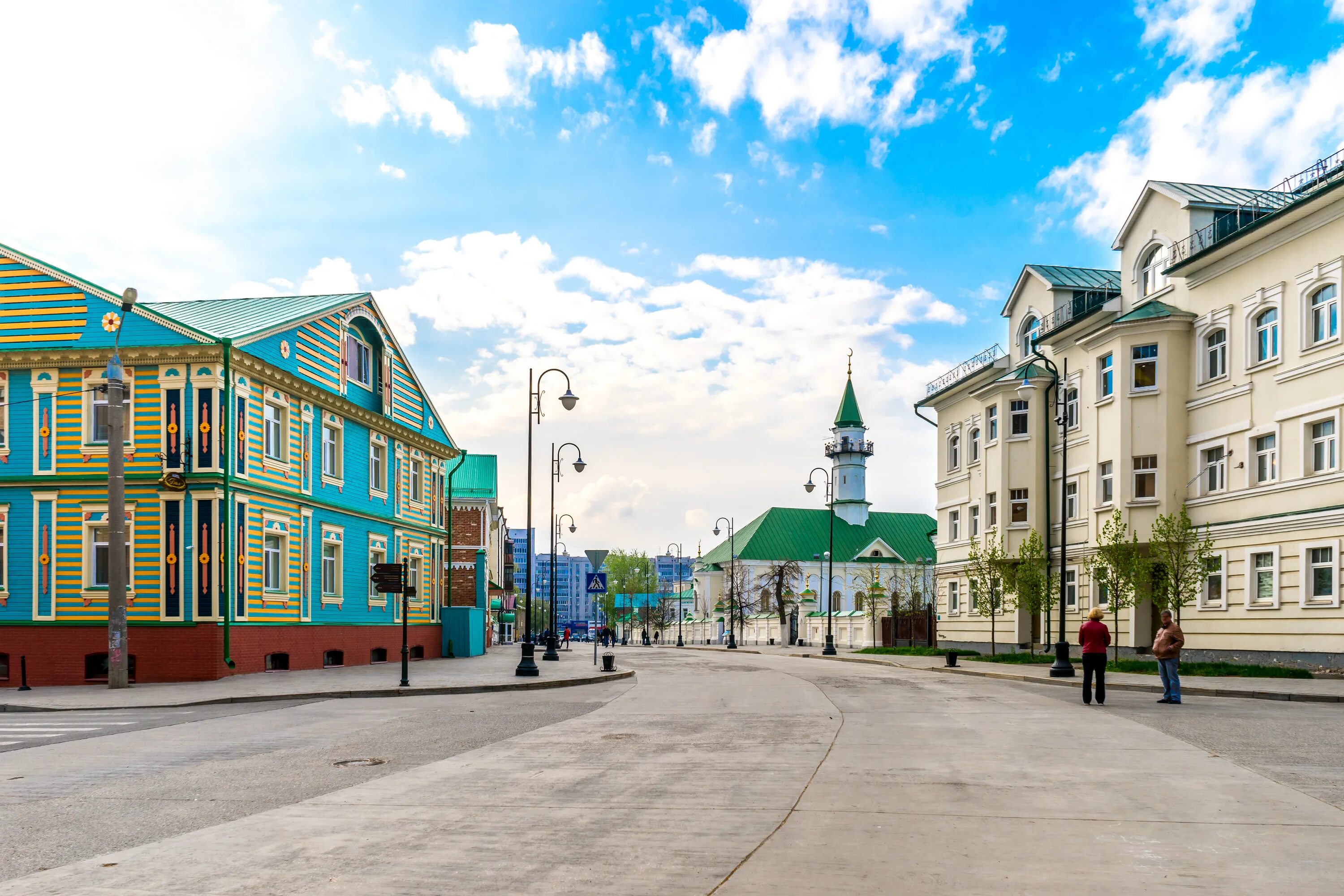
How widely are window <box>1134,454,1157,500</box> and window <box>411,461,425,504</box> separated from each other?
25.4 m

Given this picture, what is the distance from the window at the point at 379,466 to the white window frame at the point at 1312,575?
2781 cm

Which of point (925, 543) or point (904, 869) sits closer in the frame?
point (904, 869)

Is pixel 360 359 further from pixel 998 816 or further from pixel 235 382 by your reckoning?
pixel 998 816

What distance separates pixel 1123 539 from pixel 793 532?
79665 millimetres

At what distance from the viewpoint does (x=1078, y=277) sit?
45406mm

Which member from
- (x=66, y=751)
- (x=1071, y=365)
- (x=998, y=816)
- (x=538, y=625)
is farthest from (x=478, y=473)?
(x=538, y=625)

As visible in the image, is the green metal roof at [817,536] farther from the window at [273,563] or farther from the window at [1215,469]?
the window at [273,563]

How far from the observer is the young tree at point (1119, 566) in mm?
32188

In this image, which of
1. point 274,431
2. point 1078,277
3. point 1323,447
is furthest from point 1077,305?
point 274,431

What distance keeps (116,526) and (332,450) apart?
10561mm

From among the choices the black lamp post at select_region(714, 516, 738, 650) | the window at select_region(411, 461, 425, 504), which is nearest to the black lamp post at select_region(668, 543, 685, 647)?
the black lamp post at select_region(714, 516, 738, 650)

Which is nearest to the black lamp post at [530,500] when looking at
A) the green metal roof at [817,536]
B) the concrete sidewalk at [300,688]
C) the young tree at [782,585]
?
the concrete sidewalk at [300,688]

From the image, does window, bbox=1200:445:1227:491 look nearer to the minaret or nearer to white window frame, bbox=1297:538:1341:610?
white window frame, bbox=1297:538:1341:610

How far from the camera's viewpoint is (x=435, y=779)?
35.0ft
